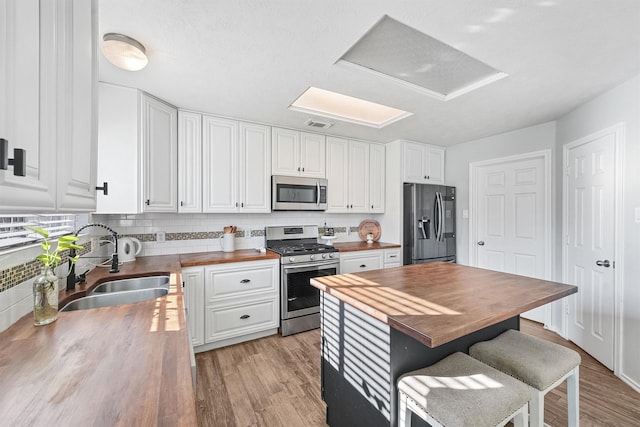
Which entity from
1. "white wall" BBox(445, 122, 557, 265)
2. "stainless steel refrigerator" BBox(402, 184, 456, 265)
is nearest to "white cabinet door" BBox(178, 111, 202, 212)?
"stainless steel refrigerator" BBox(402, 184, 456, 265)

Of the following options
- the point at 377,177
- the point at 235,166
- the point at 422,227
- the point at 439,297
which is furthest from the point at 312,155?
the point at 439,297

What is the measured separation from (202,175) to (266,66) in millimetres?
1398

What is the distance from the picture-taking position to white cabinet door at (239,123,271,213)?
298cm

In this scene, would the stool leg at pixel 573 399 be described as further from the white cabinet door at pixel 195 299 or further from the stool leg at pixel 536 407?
the white cabinet door at pixel 195 299

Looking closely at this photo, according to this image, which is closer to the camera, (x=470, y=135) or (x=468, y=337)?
(x=468, y=337)

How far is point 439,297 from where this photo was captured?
1.37 m

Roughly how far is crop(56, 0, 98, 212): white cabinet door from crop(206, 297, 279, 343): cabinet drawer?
1.89 m

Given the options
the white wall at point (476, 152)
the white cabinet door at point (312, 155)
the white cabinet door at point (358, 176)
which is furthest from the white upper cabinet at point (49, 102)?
the white wall at point (476, 152)

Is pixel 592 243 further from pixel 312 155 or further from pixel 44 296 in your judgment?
pixel 44 296

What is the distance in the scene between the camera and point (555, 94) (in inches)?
92.0

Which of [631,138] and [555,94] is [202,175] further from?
[631,138]

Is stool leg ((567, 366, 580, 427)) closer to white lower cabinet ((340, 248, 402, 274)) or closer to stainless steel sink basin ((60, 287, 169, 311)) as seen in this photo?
white lower cabinet ((340, 248, 402, 274))

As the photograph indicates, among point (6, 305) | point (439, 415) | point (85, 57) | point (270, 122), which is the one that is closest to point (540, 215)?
point (439, 415)

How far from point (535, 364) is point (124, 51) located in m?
2.76
